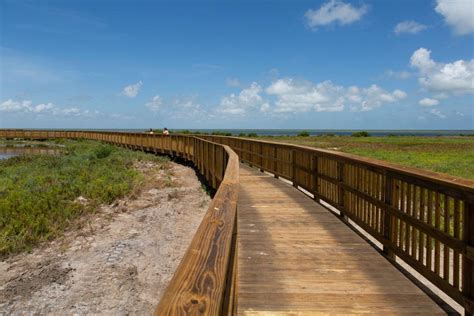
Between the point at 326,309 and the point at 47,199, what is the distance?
459 inches

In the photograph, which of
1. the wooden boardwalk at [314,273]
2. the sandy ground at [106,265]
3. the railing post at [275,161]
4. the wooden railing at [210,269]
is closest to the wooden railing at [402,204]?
the wooden boardwalk at [314,273]

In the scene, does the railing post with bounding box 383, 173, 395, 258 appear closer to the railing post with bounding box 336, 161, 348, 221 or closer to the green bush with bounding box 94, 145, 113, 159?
the railing post with bounding box 336, 161, 348, 221

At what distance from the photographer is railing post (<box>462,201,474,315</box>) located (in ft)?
11.2

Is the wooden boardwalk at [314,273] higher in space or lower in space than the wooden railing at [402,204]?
lower

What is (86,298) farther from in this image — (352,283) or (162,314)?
(162,314)

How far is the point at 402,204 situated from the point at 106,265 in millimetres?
6210

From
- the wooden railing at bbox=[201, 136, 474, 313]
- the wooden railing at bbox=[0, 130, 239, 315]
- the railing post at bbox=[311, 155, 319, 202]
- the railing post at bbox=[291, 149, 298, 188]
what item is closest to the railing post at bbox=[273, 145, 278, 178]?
the wooden railing at bbox=[201, 136, 474, 313]

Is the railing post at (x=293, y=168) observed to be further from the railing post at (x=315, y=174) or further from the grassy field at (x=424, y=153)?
the grassy field at (x=424, y=153)

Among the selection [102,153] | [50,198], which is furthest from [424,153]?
[50,198]

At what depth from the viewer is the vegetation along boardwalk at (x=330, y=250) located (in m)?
1.84

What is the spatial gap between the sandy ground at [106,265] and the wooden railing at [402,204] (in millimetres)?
3739

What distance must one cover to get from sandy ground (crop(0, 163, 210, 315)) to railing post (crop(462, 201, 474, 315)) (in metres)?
4.88

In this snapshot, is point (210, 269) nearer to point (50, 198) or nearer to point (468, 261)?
point (468, 261)

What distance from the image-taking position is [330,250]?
17.5 ft
